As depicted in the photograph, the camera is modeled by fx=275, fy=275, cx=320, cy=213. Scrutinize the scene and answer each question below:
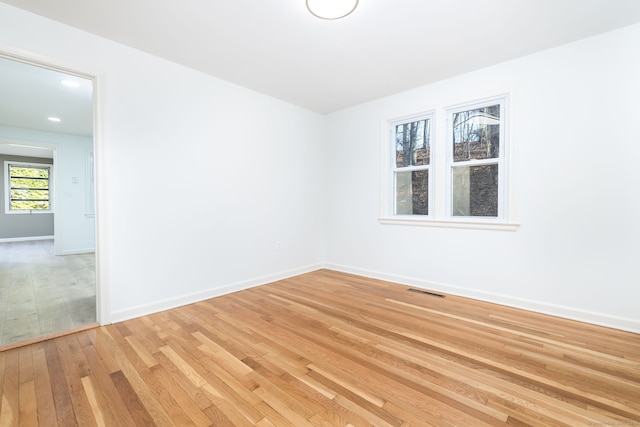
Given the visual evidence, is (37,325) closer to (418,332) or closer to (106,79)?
(106,79)

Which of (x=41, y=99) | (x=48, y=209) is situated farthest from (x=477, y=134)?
(x=48, y=209)

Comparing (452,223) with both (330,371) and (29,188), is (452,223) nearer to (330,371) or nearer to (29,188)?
(330,371)

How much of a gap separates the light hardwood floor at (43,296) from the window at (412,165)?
12.2 ft

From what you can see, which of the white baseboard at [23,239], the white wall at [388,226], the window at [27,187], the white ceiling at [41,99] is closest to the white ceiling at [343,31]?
the white wall at [388,226]

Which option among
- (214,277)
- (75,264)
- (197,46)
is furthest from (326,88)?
(75,264)

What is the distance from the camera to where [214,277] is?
3242 mm

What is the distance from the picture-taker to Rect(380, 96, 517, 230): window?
9.92ft

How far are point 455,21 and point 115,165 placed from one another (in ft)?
10.4

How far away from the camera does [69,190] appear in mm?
6082

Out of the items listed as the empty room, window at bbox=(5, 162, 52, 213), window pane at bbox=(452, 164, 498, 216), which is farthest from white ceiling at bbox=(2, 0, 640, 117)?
window at bbox=(5, 162, 52, 213)

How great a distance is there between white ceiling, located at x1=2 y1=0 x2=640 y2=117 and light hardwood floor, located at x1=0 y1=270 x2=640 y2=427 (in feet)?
8.34

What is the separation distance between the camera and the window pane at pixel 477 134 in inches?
120

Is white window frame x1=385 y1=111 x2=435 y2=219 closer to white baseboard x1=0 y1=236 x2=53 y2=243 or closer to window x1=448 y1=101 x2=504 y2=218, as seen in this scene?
window x1=448 y1=101 x2=504 y2=218

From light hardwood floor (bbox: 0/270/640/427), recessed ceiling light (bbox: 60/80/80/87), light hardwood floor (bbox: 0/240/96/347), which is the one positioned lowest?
light hardwood floor (bbox: 0/270/640/427)
